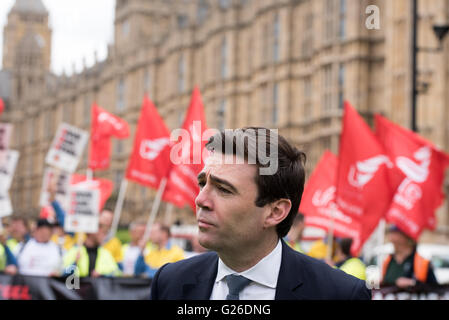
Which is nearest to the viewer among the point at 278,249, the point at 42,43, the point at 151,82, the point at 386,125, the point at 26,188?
the point at 278,249

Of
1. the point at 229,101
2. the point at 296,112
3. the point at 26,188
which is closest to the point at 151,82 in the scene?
the point at 229,101

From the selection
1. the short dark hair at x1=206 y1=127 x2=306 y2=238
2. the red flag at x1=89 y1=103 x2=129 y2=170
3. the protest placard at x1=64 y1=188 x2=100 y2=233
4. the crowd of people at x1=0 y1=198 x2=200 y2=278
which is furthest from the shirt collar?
the red flag at x1=89 y1=103 x2=129 y2=170

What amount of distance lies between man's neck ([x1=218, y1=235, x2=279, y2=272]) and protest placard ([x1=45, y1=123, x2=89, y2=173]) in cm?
968

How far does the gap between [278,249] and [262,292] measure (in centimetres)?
17

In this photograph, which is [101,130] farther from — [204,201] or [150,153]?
[204,201]

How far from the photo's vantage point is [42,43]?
304 feet

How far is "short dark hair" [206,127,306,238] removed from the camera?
2.47 m

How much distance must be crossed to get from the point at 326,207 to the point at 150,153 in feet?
10.1

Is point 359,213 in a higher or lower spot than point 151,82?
lower

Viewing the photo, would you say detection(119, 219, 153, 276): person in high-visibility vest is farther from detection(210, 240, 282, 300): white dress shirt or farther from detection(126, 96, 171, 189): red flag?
detection(210, 240, 282, 300): white dress shirt

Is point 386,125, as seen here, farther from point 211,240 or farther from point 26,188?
point 26,188

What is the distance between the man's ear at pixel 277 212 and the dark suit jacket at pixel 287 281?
120mm

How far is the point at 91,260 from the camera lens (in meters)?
8.55

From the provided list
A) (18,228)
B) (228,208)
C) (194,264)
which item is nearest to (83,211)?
(18,228)
